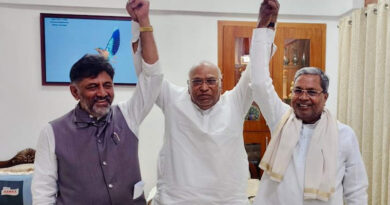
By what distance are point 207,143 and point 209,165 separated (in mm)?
112

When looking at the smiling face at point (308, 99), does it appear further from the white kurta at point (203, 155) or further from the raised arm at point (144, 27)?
the raised arm at point (144, 27)

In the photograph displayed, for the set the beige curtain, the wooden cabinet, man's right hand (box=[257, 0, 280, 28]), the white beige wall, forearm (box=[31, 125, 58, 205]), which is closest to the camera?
forearm (box=[31, 125, 58, 205])

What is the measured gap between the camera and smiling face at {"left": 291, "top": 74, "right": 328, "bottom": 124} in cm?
136

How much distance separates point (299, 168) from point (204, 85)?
0.60m

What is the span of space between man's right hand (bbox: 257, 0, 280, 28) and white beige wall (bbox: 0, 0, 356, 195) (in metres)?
1.96

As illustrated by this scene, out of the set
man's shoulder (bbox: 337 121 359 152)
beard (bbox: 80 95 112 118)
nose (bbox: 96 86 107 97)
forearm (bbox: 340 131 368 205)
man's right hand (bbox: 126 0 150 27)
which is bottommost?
forearm (bbox: 340 131 368 205)

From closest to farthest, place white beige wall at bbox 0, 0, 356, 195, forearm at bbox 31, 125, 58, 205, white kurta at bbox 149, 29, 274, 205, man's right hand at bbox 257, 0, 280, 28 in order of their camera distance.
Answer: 1. forearm at bbox 31, 125, 58, 205
2. man's right hand at bbox 257, 0, 280, 28
3. white kurta at bbox 149, 29, 274, 205
4. white beige wall at bbox 0, 0, 356, 195

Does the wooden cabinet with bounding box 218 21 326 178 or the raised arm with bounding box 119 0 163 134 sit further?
the wooden cabinet with bounding box 218 21 326 178

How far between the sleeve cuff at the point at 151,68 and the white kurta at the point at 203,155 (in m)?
0.33

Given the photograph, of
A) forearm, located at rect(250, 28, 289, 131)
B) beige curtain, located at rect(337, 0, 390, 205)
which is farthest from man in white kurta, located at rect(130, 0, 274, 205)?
beige curtain, located at rect(337, 0, 390, 205)

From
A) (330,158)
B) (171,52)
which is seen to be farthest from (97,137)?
(171,52)

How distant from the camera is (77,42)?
126 inches

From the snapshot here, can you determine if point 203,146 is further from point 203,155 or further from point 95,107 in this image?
point 95,107

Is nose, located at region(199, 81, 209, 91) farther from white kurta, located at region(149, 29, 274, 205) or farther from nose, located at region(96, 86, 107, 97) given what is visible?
nose, located at region(96, 86, 107, 97)
